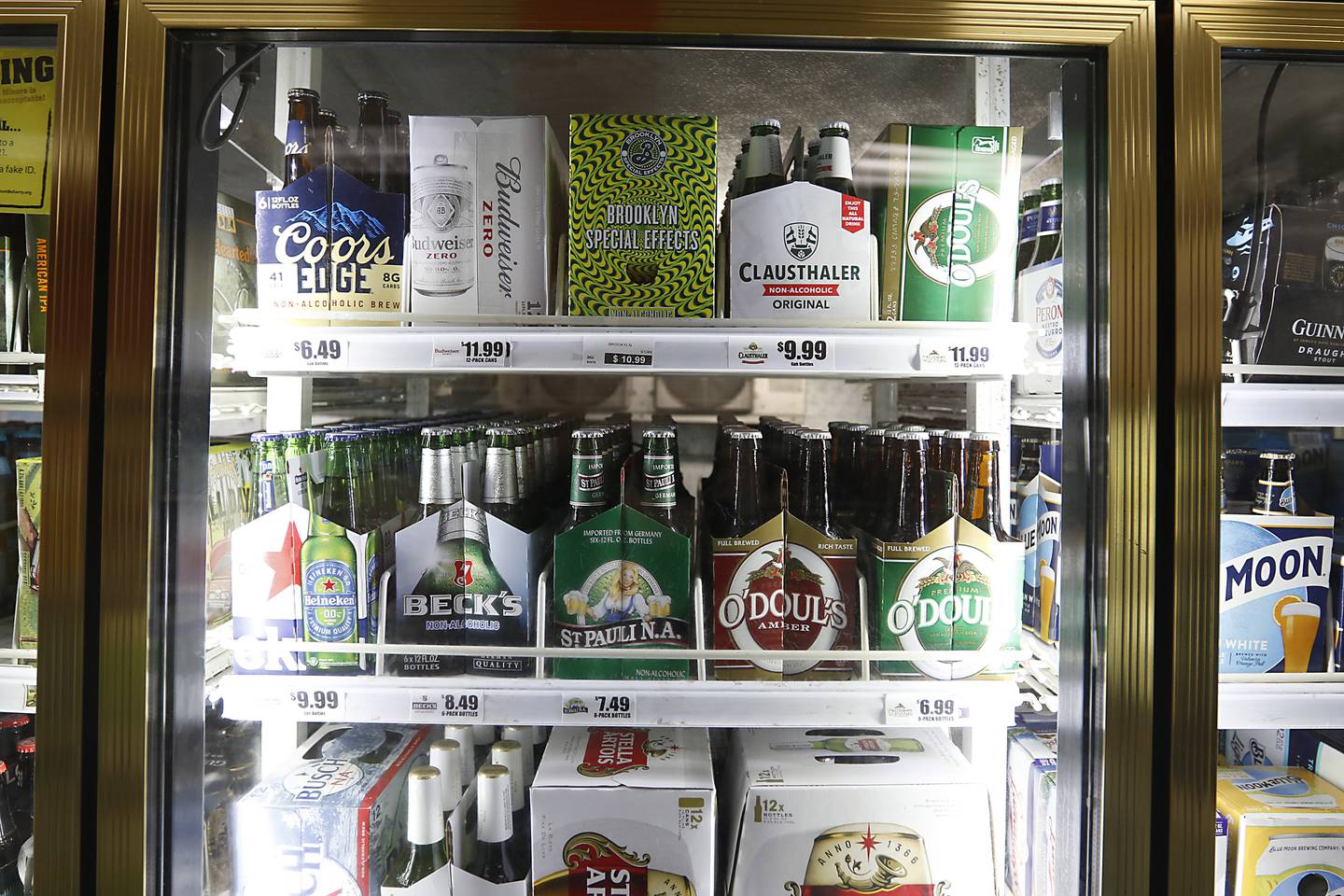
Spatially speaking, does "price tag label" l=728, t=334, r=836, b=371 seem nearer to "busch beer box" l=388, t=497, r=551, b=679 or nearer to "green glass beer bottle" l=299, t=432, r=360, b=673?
"busch beer box" l=388, t=497, r=551, b=679

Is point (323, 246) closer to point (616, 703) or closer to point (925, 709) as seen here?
point (616, 703)

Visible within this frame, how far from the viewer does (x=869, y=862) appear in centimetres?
113

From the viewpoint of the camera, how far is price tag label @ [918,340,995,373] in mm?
1045

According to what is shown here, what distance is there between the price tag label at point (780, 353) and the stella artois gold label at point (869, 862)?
62cm

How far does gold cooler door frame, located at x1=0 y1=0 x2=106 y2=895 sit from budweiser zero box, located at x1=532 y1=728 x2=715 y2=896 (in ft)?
1.72

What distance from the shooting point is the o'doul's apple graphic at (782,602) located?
44.6 inches

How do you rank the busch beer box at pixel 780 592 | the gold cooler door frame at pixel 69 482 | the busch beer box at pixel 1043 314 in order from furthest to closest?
the busch beer box at pixel 1043 314 → the busch beer box at pixel 780 592 → the gold cooler door frame at pixel 69 482

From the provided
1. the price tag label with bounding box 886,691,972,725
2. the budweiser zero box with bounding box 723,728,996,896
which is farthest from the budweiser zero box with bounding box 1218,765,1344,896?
the price tag label with bounding box 886,691,972,725

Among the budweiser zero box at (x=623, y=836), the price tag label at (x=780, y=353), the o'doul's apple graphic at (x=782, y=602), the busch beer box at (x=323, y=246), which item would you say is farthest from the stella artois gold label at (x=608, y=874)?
the busch beer box at (x=323, y=246)

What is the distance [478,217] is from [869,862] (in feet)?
3.36

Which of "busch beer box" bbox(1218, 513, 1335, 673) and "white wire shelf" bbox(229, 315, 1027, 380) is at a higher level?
"white wire shelf" bbox(229, 315, 1027, 380)

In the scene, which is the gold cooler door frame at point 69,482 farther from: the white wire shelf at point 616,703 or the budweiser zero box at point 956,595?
the budweiser zero box at point 956,595

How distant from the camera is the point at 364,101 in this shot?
3.97 feet

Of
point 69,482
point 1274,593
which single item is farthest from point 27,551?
point 1274,593
